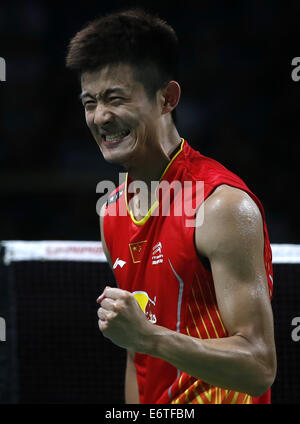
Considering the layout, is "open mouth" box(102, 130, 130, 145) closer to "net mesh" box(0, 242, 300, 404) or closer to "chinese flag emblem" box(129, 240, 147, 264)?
"chinese flag emblem" box(129, 240, 147, 264)

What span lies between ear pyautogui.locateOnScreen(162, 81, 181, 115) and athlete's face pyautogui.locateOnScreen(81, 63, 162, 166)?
0.22ft

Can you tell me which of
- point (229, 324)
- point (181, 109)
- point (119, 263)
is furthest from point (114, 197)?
point (181, 109)

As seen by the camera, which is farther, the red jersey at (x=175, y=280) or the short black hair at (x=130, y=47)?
the short black hair at (x=130, y=47)

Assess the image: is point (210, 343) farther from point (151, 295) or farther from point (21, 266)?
point (21, 266)

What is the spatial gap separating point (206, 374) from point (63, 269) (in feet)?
8.67

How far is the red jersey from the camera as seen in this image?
2146 millimetres

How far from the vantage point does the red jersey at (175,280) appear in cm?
215

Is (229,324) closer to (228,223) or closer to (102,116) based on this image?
(228,223)

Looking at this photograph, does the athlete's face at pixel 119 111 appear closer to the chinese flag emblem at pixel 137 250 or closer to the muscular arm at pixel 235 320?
the chinese flag emblem at pixel 137 250

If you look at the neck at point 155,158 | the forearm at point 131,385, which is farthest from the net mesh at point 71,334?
the neck at point 155,158
